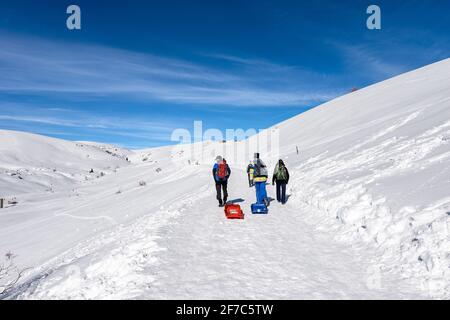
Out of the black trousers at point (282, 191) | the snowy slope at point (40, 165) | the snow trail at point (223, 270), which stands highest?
the snowy slope at point (40, 165)

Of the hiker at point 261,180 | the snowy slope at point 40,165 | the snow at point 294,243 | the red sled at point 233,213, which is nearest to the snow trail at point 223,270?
the snow at point 294,243

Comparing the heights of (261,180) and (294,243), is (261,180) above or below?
above

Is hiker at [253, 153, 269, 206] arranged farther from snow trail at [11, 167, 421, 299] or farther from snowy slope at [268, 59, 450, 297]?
snow trail at [11, 167, 421, 299]

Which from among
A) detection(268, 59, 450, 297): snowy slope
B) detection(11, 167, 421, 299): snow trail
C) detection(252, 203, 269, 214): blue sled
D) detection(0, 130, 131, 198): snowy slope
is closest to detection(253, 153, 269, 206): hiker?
detection(252, 203, 269, 214): blue sled

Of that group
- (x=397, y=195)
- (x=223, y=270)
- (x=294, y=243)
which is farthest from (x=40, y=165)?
(x=397, y=195)

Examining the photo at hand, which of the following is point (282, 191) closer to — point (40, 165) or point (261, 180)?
point (261, 180)

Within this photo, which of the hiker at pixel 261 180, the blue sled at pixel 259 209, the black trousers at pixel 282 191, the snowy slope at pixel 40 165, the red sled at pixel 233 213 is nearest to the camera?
the red sled at pixel 233 213

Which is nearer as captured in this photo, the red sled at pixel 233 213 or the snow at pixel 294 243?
the snow at pixel 294 243

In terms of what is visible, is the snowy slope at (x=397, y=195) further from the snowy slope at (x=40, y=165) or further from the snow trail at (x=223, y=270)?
the snowy slope at (x=40, y=165)

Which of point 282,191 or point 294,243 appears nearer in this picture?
point 294,243

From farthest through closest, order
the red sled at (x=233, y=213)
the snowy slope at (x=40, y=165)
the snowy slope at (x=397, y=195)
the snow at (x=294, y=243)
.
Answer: the snowy slope at (x=40, y=165), the red sled at (x=233, y=213), the snowy slope at (x=397, y=195), the snow at (x=294, y=243)

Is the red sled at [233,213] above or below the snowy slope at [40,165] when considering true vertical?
below
